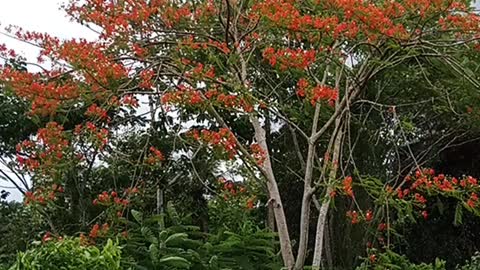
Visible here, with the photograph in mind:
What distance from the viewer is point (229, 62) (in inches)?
185

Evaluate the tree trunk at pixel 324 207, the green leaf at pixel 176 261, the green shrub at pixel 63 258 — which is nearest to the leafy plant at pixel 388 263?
the tree trunk at pixel 324 207

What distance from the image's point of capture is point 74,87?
455 centimetres

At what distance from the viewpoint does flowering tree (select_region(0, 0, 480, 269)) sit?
4.34 m

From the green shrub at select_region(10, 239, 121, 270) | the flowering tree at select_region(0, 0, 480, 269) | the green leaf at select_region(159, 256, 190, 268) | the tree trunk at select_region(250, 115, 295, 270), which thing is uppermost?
the flowering tree at select_region(0, 0, 480, 269)

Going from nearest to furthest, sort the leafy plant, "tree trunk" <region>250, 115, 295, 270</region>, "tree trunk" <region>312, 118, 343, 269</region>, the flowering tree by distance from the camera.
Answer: the flowering tree, "tree trunk" <region>312, 118, 343, 269</region>, "tree trunk" <region>250, 115, 295, 270</region>, the leafy plant

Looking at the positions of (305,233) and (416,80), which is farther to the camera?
(416,80)

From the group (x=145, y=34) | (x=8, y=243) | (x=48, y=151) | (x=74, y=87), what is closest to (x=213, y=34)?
(x=145, y=34)

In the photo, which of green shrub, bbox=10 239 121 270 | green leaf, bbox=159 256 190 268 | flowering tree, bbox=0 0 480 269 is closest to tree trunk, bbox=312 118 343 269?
flowering tree, bbox=0 0 480 269

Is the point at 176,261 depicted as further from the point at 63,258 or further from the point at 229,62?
the point at 63,258

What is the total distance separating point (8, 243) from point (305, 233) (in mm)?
2883

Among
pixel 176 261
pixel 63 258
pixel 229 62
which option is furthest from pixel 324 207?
pixel 63 258

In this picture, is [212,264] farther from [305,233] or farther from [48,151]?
[48,151]

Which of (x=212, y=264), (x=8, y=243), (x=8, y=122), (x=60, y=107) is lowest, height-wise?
(x=212, y=264)

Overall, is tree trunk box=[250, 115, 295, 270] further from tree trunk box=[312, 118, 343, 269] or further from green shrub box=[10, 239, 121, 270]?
green shrub box=[10, 239, 121, 270]
